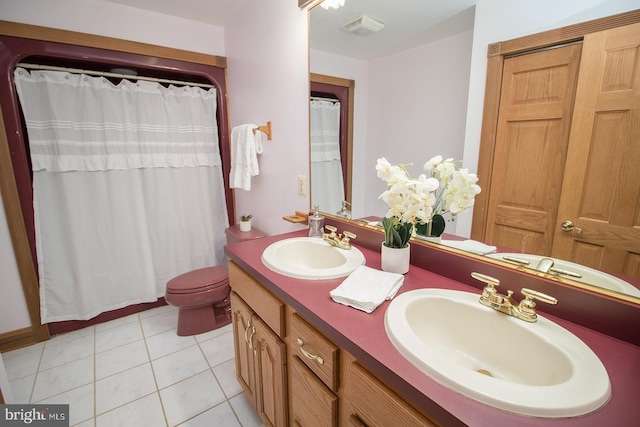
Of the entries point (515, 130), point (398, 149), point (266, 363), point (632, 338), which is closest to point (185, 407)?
point (266, 363)

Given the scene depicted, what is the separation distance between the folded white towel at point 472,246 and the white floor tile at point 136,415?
156cm

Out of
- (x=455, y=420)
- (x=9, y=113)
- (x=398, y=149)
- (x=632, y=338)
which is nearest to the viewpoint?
(x=455, y=420)

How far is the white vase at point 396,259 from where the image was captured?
958 millimetres

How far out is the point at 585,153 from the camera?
70cm

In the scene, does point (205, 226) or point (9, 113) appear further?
point (205, 226)

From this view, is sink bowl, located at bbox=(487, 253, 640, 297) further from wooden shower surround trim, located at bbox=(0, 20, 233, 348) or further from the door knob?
wooden shower surround trim, located at bbox=(0, 20, 233, 348)

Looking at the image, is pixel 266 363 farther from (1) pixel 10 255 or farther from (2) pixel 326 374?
(1) pixel 10 255

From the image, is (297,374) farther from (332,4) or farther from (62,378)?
(62,378)

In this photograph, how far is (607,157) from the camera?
26.0 inches

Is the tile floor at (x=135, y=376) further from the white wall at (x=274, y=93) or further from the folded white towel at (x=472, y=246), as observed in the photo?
the folded white towel at (x=472, y=246)

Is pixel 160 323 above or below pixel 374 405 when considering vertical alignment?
below

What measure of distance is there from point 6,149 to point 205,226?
4.12 feet

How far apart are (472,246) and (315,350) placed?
61 cm

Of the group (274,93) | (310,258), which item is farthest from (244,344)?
(274,93)
